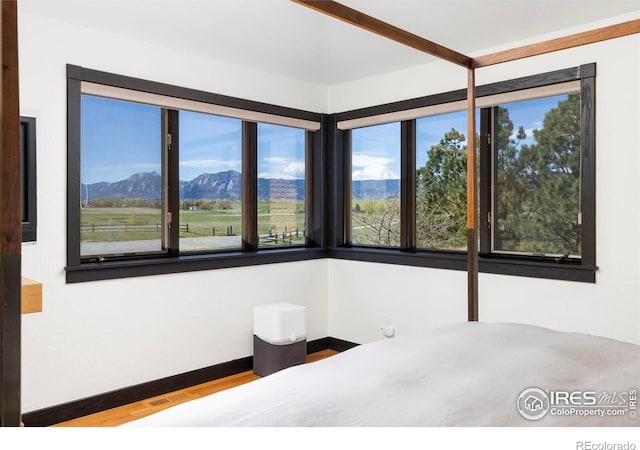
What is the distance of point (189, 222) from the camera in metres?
4.01

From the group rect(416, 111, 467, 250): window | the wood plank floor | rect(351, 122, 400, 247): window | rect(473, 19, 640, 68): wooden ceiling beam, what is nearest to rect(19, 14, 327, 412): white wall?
the wood plank floor

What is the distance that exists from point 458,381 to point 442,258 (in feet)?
7.68

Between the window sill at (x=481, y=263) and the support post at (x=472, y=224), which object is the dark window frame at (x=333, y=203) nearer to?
the window sill at (x=481, y=263)

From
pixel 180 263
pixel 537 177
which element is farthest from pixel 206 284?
pixel 537 177

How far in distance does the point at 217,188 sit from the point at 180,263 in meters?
0.76

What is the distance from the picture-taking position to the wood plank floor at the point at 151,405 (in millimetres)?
3152

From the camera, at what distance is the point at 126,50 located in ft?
11.2

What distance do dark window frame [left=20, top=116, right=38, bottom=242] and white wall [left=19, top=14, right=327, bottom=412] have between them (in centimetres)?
6

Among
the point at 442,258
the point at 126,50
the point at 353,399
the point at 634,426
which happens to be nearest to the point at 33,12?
the point at 126,50

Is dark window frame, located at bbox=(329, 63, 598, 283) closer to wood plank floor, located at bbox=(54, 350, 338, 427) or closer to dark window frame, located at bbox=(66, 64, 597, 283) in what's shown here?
dark window frame, located at bbox=(66, 64, 597, 283)

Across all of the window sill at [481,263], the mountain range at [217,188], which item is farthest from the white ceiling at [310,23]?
the window sill at [481,263]

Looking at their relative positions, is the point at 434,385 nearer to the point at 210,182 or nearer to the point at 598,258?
the point at 598,258

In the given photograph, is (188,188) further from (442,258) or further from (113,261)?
(442,258)

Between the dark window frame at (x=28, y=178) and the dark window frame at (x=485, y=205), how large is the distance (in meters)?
2.53
